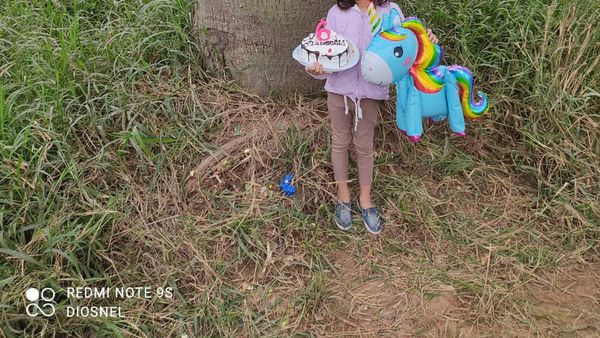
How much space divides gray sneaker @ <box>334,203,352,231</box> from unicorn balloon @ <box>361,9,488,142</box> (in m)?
0.47

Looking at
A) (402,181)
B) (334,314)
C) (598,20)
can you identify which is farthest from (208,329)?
(598,20)

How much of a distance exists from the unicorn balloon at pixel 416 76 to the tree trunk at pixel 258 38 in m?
0.58

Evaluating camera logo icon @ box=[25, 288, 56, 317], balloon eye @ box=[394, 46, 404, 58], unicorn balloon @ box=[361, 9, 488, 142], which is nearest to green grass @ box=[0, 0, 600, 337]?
camera logo icon @ box=[25, 288, 56, 317]

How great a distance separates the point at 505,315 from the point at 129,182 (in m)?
1.74

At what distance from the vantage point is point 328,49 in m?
2.16

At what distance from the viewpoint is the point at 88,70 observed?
111 inches

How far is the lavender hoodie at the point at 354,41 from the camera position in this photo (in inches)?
87.4

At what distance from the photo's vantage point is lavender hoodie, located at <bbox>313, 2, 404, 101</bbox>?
2219mm

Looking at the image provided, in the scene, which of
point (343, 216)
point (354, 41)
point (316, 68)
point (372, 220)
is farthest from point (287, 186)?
point (354, 41)

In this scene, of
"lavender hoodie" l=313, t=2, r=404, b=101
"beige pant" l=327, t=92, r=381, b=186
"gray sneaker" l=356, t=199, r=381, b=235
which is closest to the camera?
"lavender hoodie" l=313, t=2, r=404, b=101

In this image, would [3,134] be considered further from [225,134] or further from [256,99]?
[256,99]

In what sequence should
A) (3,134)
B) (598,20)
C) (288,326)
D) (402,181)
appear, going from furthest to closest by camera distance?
(598,20), (402,181), (3,134), (288,326)

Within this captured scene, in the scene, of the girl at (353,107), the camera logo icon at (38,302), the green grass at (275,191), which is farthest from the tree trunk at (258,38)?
the camera logo icon at (38,302)

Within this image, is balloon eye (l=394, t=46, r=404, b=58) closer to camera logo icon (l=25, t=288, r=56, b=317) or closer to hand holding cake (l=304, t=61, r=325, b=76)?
hand holding cake (l=304, t=61, r=325, b=76)
